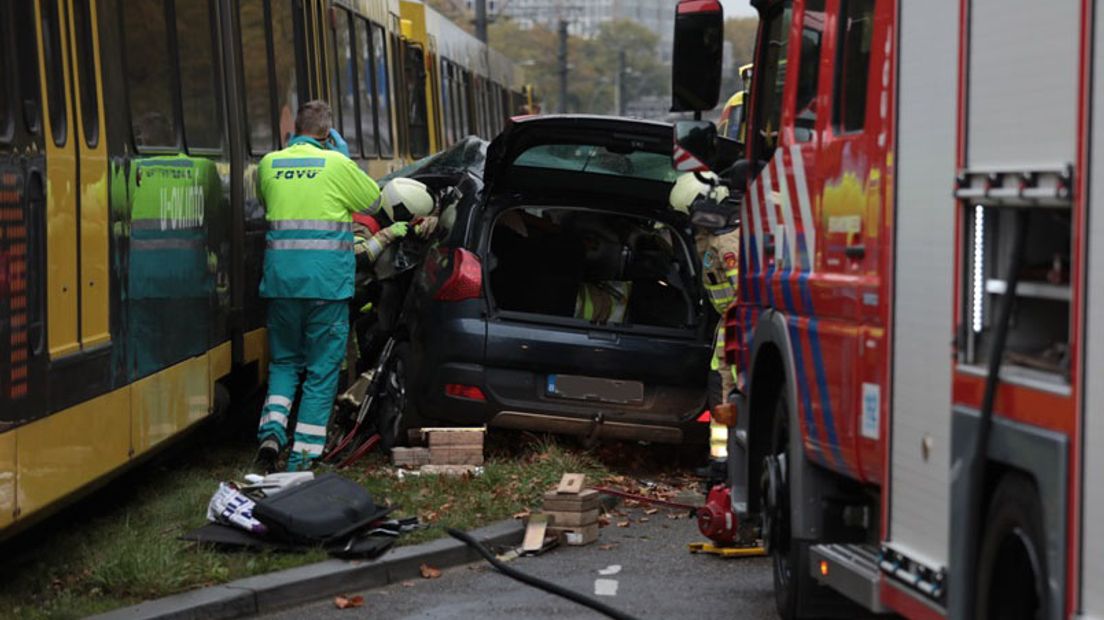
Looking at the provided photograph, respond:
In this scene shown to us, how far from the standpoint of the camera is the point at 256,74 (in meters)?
13.3

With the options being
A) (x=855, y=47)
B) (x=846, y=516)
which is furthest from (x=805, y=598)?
(x=855, y=47)

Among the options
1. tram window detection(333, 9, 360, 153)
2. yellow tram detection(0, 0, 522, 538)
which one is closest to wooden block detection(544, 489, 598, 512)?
yellow tram detection(0, 0, 522, 538)

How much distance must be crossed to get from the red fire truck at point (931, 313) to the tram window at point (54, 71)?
233 centimetres

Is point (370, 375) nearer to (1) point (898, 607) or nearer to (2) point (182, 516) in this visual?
(2) point (182, 516)

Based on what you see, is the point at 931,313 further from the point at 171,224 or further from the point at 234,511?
the point at 171,224

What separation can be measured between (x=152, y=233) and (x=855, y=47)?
13.1ft

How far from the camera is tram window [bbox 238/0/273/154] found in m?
12.9

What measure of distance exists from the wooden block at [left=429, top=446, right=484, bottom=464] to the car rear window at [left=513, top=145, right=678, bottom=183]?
1.64 metres

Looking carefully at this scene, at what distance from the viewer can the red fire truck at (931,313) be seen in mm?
4734

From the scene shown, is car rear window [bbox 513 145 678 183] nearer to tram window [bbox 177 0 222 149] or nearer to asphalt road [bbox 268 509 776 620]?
tram window [bbox 177 0 222 149]

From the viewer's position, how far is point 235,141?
12414mm

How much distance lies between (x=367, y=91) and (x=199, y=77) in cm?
851

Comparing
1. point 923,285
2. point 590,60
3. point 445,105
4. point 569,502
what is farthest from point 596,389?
point 590,60

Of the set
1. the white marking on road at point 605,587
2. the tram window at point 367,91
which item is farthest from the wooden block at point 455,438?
the tram window at point 367,91
